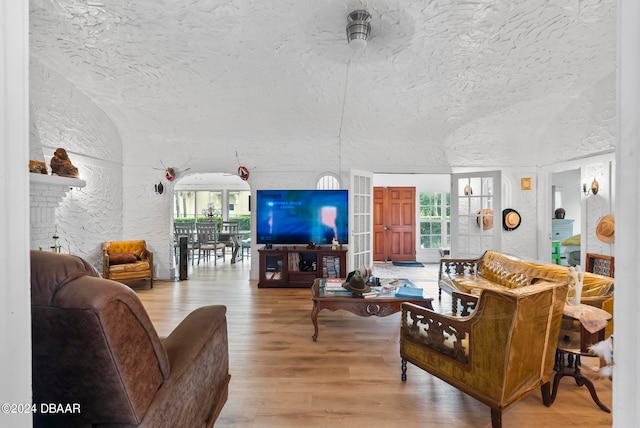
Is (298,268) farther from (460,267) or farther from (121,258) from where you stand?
(121,258)

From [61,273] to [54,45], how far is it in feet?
11.5

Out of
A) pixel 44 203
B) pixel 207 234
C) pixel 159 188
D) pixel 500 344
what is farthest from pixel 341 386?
pixel 207 234

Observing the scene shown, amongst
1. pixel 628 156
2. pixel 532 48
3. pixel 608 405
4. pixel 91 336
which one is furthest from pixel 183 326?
pixel 532 48

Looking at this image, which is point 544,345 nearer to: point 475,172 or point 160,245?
point 475,172

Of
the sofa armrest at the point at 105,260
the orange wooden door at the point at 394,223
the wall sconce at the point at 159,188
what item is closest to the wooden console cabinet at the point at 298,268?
the wall sconce at the point at 159,188

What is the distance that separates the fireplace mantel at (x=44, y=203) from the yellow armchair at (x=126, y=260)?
3.74 feet

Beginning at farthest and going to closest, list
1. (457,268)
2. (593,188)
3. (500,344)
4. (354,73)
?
(457,268) < (593,188) < (354,73) < (500,344)

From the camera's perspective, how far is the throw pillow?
454cm

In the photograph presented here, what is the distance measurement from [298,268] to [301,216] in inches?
35.0

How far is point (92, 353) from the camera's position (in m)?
0.90

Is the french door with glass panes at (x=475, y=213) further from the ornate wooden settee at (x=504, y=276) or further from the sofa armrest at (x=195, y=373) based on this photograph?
the sofa armrest at (x=195, y=373)

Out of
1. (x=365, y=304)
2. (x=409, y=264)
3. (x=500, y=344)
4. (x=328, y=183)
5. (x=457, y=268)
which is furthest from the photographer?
(x=409, y=264)

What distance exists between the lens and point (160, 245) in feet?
17.2

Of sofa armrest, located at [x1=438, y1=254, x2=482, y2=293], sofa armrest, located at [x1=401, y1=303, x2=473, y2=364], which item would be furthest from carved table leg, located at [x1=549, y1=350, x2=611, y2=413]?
sofa armrest, located at [x1=438, y1=254, x2=482, y2=293]
